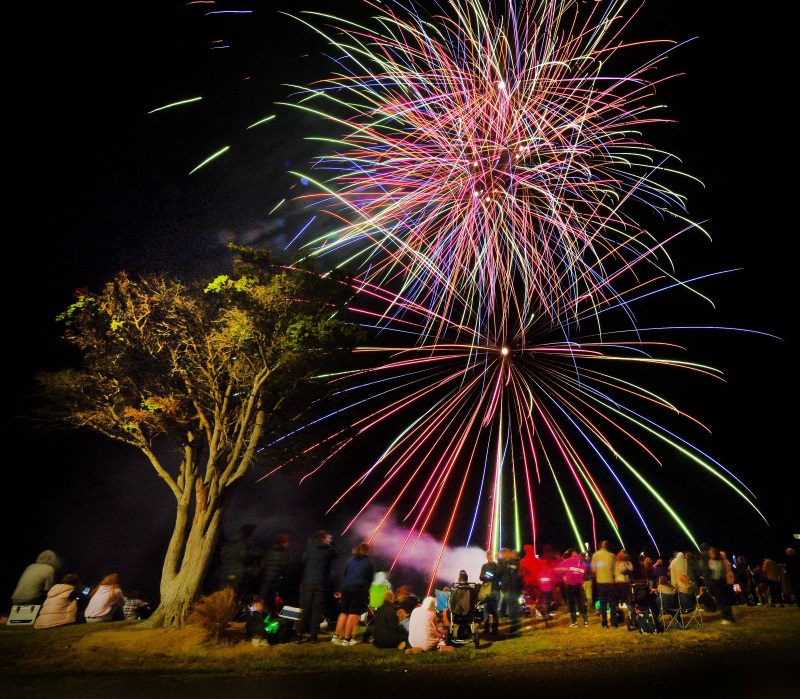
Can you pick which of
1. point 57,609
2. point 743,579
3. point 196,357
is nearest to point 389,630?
point 57,609

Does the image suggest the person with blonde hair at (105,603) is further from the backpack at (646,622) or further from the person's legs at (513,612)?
the backpack at (646,622)

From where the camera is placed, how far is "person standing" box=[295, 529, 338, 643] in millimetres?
9391

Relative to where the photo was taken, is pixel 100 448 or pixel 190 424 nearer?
pixel 190 424

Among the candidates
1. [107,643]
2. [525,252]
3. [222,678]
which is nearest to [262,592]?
[107,643]

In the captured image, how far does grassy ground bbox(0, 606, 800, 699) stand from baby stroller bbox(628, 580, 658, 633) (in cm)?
28

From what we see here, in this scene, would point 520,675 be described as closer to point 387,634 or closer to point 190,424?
point 387,634

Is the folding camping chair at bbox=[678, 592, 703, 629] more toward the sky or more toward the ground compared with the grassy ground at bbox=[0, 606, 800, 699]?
Result: more toward the sky

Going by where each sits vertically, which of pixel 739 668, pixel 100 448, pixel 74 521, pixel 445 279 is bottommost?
pixel 739 668

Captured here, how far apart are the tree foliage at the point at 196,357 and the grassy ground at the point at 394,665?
351 cm

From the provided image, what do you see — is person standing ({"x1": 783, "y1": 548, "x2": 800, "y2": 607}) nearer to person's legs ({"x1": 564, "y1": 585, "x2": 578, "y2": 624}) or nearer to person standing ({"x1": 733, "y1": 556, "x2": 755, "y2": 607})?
person standing ({"x1": 733, "y1": 556, "x2": 755, "y2": 607})

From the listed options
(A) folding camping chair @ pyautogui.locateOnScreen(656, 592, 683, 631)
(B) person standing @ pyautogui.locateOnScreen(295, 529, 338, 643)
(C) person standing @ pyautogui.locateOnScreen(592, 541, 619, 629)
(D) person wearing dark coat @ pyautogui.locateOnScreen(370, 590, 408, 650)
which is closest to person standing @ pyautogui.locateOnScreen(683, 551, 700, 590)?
(A) folding camping chair @ pyautogui.locateOnScreen(656, 592, 683, 631)

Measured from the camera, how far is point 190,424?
530 inches

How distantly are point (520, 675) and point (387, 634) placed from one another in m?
2.61

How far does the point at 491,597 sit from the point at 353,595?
8.54ft
